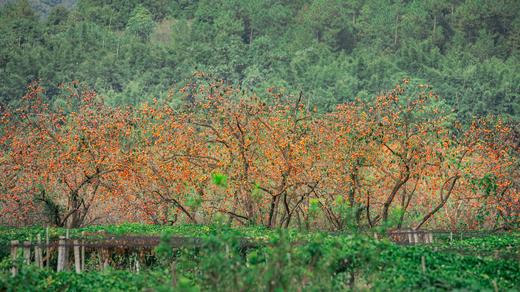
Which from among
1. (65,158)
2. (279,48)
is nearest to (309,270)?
(65,158)

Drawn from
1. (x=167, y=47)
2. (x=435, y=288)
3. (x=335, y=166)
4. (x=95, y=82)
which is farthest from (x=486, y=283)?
(x=167, y=47)

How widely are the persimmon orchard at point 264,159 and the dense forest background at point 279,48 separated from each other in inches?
1317

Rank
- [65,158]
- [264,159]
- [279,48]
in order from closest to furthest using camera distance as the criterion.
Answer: [65,158] → [264,159] → [279,48]

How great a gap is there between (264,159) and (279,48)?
69630 millimetres

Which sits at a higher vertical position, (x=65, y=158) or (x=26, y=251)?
(x=65, y=158)

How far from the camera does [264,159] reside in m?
30.5

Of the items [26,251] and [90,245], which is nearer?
[26,251]

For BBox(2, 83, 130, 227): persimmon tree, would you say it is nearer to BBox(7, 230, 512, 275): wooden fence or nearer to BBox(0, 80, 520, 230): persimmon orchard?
BBox(0, 80, 520, 230): persimmon orchard

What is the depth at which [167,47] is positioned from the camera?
3888 inches

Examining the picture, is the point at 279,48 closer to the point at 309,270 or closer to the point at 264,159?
the point at 264,159

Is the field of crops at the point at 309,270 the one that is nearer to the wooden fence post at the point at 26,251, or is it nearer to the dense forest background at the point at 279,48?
the wooden fence post at the point at 26,251

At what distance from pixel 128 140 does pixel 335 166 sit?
8156 mm

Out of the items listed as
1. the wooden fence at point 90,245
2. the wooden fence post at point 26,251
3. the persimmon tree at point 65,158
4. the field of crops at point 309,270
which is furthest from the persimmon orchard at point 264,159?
the field of crops at point 309,270

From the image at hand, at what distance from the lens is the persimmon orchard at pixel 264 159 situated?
2881 cm
